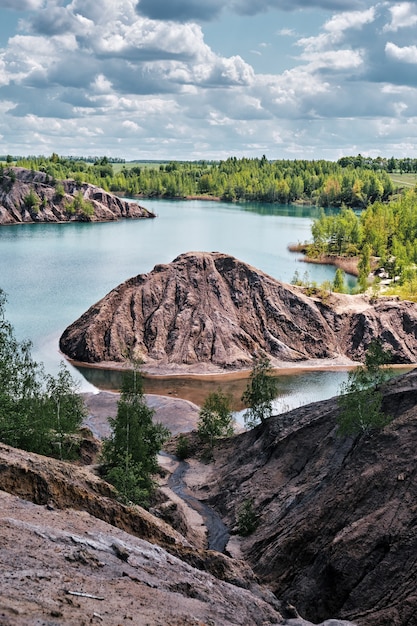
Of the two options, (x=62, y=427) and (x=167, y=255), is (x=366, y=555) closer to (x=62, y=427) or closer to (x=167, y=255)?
Result: (x=62, y=427)

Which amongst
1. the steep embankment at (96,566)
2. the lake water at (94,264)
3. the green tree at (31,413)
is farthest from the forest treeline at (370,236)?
the steep embankment at (96,566)

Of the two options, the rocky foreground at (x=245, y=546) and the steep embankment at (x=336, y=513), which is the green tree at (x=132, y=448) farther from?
the steep embankment at (x=336, y=513)

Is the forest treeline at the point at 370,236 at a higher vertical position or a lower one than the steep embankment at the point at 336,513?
higher

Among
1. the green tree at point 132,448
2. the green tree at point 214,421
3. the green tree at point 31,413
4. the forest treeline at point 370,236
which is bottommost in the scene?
the green tree at point 214,421

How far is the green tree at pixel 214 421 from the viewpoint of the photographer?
54.3 metres

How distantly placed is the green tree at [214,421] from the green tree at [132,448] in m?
5.01

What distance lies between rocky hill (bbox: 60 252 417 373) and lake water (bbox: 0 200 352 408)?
211 inches

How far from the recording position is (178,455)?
54906 mm

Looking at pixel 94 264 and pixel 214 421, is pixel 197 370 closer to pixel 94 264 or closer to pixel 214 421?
pixel 214 421

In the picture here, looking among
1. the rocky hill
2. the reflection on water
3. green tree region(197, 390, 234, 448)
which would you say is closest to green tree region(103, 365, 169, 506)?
green tree region(197, 390, 234, 448)

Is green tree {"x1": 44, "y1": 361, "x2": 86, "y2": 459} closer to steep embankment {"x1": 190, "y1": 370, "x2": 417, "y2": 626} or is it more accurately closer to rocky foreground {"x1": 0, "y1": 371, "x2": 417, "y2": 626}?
rocky foreground {"x1": 0, "y1": 371, "x2": 417, "y2": 626}

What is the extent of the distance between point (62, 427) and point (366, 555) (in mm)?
20567

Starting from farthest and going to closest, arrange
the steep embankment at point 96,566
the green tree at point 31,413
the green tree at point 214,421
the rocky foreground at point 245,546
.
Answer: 1. the green tree at point 214,421
2. the green tree at point 31,413
3. the rocky foreground at point 245,546
4. the steep embankment at point 96,566

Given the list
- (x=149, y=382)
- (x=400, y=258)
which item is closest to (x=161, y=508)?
(x=149, y=382)
